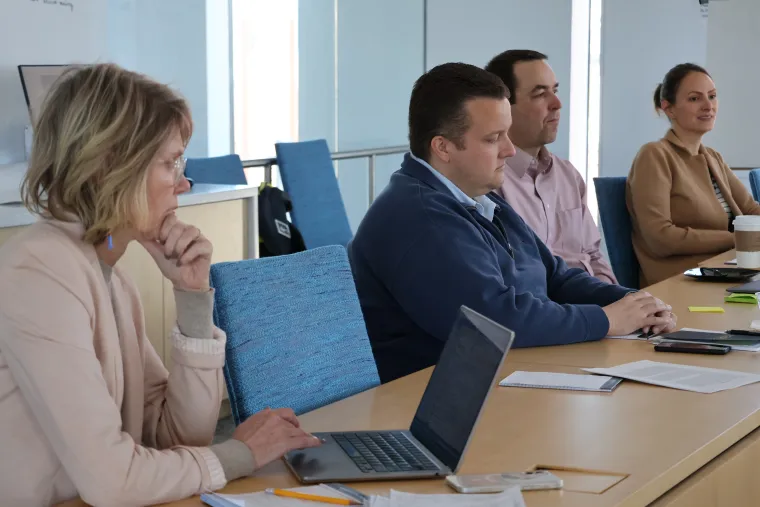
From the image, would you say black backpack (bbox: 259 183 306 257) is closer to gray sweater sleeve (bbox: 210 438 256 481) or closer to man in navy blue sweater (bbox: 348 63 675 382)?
man in navy blue sweater (bbox: 348 63 675 382)

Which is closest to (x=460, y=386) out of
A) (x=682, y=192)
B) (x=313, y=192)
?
(x=682, y=192)

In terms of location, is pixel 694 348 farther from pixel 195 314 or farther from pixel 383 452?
pixel 195 314

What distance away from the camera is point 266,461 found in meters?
1.45

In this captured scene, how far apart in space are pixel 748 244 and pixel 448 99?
4.31ft

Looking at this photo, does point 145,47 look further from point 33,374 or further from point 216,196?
point 33,374

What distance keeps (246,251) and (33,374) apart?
2693mm

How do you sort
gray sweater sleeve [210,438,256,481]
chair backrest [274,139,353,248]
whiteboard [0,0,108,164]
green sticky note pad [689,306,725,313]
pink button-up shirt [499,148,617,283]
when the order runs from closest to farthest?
gray sweater sleeve [210,438,256,481]
green sticky note pad [689,306,725,313]
pink button-up shirt [499,148,617,283]
whiteboard [0,0,108,164]
chair backrest [274,139,353,248]

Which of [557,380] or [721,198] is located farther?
[721,198]

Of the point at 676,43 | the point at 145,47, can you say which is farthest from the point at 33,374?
the point at 676,43

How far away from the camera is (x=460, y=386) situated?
149cm

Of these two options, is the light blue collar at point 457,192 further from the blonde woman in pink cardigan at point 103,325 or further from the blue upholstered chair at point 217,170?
the blue upholstered chair at point 217,170

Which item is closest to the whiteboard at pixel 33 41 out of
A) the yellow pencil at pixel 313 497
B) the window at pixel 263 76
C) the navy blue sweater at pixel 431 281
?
the window at pixel 263 76

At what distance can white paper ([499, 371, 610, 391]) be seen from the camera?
6.29 feet

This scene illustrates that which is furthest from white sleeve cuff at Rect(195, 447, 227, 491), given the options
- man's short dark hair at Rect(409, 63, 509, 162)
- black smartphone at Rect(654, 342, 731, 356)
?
man's short dark hair at Rect(409, 63, 509, 162)
